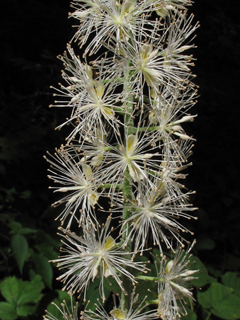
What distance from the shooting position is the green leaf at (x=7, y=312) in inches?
66.3

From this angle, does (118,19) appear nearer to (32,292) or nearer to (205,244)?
(32,292)

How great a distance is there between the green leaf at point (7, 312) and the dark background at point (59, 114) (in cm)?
69

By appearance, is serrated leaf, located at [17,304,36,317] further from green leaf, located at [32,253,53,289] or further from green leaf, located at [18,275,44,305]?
green leaf, located at [32,253,53,289]

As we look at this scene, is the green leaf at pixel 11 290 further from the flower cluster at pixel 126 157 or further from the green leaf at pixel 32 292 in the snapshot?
the flower cluster at pixel 126 157

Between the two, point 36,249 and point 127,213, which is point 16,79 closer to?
point 36,249

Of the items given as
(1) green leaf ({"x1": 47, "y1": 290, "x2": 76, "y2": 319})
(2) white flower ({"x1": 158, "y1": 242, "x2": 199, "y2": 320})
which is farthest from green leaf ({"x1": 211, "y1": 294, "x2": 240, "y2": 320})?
(1) green leaf ({"x1": 47, "y1": 290, "x2": 76, "y2": 319})

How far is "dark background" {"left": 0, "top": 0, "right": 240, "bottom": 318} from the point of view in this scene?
265 centimetres

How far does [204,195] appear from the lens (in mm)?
3090

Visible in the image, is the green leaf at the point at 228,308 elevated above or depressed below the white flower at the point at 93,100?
below

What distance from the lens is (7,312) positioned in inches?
67.3

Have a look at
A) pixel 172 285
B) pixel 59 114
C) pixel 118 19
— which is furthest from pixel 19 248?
pixel 59 114

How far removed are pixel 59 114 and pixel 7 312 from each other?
1659 millimetres

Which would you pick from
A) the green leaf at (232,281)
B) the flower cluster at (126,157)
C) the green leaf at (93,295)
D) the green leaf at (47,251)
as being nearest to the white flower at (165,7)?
the flower cluster at (126,157)

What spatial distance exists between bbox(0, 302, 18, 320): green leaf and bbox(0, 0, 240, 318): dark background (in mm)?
688
